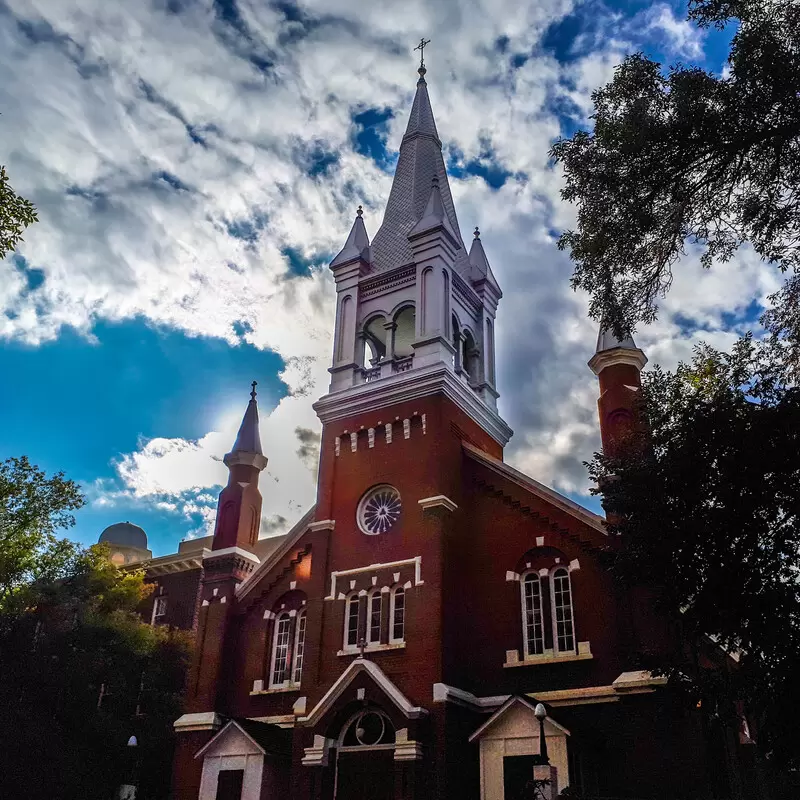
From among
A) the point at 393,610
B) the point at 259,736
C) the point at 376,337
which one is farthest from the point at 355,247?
the point at 259,736

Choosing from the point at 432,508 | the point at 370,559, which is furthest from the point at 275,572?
the point at 432,508

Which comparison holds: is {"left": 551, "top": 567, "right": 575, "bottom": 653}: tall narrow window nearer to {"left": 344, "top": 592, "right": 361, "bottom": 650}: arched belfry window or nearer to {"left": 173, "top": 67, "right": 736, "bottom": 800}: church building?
{"left": 173, "top": 67, "right": 736, "bottom": 800}: church building

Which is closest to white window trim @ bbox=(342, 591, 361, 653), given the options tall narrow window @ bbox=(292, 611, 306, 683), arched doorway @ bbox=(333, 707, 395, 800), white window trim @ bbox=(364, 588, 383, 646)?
white window trim @ bbox=(364, 588, 383, 646)

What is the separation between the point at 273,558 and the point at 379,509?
4.72m

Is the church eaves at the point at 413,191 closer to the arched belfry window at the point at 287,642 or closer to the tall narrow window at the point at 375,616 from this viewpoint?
the tall narrow window at the point at 375,616

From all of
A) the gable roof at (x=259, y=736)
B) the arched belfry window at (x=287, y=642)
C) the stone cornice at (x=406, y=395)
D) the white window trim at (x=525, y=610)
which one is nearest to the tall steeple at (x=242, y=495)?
the arched belfry window at (x=287, y=642)

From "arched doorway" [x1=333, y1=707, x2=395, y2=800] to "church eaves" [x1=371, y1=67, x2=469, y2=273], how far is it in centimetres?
1600

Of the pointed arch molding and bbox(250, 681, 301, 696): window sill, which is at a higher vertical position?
the pointed arch molding

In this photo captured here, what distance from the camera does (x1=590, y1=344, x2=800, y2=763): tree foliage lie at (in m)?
16.0

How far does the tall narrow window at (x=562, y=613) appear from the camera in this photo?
896 inches

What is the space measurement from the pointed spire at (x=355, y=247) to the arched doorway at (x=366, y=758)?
54.1 ft

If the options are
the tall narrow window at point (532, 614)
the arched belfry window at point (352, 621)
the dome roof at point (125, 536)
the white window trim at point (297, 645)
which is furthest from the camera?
the dome roof at point (125, 536)

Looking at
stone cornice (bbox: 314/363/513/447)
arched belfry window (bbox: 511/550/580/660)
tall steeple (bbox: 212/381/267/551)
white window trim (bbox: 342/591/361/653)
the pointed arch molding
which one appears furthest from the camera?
tall steeple (bbox: 212/381/267/551)

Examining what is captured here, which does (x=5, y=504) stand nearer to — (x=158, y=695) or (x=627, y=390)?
(x=158, y=695)
